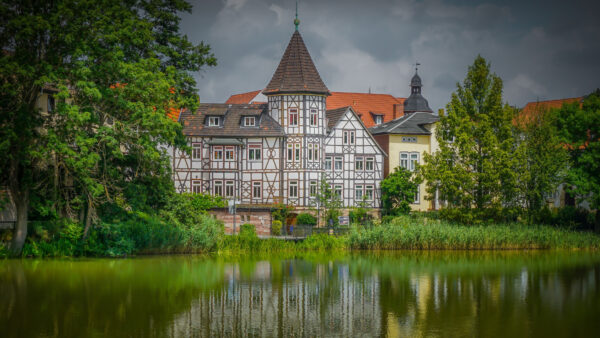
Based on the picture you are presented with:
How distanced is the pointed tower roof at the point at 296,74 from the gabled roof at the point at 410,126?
7053 mm

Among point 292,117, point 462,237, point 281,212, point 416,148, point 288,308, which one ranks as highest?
point 292,117

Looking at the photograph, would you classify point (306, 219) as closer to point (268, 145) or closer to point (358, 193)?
point (268, 145)

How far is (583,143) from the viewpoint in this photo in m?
45.4

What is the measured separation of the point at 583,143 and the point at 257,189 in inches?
853

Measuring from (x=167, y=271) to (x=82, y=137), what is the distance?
6.83 metres

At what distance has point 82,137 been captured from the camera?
101 feet

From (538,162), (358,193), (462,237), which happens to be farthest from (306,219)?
(538,162)

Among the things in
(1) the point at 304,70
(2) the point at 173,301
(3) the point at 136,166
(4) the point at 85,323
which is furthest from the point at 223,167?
(4) the point at 85,323

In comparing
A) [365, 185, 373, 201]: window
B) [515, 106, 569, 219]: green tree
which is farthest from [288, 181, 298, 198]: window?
[515, 106, 569, 219]: green tree

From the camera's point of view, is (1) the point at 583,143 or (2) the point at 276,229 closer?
(2) the point at 276,229

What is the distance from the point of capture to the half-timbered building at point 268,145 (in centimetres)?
5122

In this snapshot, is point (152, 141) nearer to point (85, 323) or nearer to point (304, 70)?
point (85, 323)

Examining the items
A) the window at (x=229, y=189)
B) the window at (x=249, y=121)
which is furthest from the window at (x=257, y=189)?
the window at (x=249, y=121)

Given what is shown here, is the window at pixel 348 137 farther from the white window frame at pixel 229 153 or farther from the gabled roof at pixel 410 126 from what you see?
the white window frame at pixel 229 153
